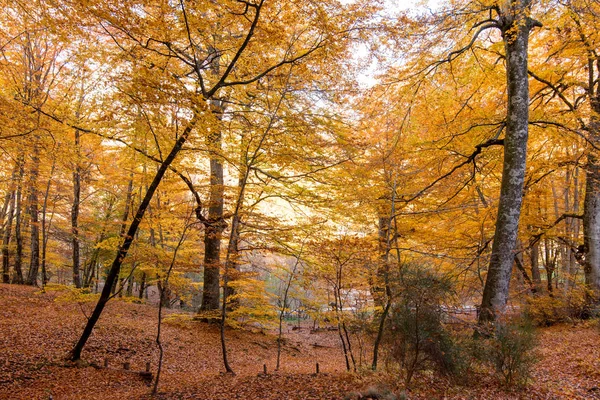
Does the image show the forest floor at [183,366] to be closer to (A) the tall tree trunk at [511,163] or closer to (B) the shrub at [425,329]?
(B) the shrub at [425,329]

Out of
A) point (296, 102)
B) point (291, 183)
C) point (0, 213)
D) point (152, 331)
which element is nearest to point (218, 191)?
point (291, 183)

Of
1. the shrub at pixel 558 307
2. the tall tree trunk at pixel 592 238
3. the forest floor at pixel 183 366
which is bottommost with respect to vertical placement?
the forest floor at pixel 183 366

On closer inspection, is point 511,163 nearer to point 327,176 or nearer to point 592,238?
point 327,176

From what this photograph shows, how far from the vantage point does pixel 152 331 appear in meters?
9.20

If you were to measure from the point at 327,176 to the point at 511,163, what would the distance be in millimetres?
4303

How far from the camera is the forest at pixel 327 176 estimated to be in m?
4.74

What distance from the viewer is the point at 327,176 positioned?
342 inches

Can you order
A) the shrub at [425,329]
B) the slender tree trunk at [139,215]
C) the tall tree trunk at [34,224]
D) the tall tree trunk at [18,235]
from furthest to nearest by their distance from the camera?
the tall tree trunk at [18,235], the tall tree trunk at [34,224], the slender tree trunk at [139,215], the shrub at [425,329]

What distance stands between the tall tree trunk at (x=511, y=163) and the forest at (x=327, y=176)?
0.11 ft

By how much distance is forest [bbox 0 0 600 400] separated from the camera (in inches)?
187

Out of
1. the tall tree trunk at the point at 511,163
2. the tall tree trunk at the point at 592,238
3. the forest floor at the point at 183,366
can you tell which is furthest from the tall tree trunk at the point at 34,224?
the tall tree trunk at the point at 592,238

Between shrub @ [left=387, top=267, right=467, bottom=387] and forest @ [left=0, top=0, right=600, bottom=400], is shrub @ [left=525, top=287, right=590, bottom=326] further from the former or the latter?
shrub @ [left=387, top=267, right=467, bottom=387]

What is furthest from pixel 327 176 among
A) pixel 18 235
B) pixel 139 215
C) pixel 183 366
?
pixel 18 235

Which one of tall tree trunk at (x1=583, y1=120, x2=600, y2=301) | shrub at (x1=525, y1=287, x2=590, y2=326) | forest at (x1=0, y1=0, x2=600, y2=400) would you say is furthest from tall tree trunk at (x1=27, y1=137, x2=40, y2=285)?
tall tree trunk at (x1=583, y1=120, x2=600, y2=301)
